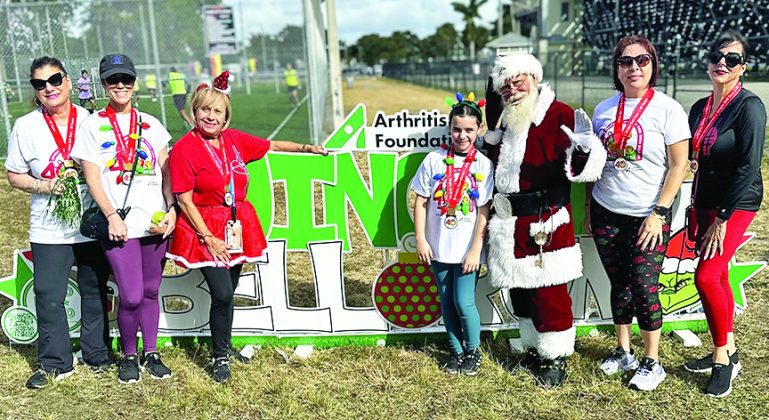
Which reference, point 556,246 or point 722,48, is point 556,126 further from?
point 722,48

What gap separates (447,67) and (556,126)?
32.2 metres

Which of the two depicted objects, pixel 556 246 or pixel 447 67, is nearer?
pixel 556 246

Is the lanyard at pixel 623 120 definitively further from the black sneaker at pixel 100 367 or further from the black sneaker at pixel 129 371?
the black sneaker at pixel 100 367

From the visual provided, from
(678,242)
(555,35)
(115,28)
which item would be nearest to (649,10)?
(555,35)

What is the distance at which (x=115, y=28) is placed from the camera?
2075cm

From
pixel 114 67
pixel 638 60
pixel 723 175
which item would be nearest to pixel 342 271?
pixel 114 67

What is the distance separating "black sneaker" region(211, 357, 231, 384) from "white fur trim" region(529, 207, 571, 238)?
1.88m

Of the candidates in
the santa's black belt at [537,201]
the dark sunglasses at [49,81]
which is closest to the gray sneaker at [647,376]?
the santa's black belt at [537,201]

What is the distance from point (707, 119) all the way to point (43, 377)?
385 cm

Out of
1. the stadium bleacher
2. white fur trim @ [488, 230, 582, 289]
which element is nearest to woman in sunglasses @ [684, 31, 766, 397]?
white fur trim @ [488, 230, 582, 289]

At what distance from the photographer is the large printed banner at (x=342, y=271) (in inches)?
154

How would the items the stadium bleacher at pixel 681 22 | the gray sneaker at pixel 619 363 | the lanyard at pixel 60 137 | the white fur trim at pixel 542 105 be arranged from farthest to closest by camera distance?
the stadium bleacher at pixel 681 22 → the gray sneaker at pixel 619 363 → the lanyard at pixel 60 137 → the white fur trim at pixel 542 105

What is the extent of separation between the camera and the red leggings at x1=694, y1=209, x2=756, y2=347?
324 centimetres

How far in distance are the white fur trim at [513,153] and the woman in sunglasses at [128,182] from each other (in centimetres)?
175
